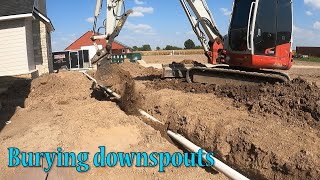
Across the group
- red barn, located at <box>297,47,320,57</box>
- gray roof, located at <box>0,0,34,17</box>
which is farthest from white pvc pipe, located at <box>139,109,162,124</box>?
red barn, located at <box>297,47,320,57</box>

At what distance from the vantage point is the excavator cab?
9.26 meters

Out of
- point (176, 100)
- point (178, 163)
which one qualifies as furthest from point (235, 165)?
point (176, 100)

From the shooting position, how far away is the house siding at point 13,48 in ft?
51.1

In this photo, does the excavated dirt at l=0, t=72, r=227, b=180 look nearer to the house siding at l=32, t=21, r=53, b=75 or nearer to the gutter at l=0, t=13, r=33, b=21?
the gutter at l=0, t=13, r=33, b=21

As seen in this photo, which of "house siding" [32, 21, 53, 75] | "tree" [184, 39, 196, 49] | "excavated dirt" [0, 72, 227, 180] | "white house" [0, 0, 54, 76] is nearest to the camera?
"excavated dirt" [0, 72, 227, 180]

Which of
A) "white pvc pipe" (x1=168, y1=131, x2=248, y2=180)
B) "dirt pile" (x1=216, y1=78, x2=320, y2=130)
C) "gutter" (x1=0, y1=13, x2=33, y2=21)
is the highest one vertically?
"gutter" (x1=0, y1=13, x2=33, y2=21)

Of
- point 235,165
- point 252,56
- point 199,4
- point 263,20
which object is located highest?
point 199,4

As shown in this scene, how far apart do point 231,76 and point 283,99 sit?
8.64 feet

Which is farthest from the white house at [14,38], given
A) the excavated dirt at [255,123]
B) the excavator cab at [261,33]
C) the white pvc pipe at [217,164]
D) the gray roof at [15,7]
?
the white pvc pipe at [217,164]

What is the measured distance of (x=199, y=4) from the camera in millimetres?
10992

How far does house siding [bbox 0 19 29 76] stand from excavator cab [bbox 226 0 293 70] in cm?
1025

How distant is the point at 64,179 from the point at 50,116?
3.54 m

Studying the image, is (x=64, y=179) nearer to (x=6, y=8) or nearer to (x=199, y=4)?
(x=199, y=4)

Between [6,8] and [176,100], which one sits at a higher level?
[6,8]
